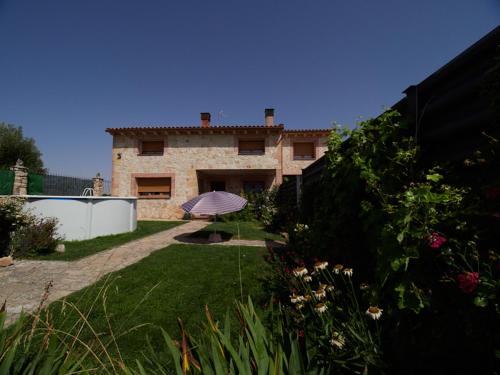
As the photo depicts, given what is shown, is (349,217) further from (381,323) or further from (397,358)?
(397,358)

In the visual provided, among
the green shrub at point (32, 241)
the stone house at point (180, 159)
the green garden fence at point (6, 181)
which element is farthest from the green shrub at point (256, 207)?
the green garden fence at point (6, 181)

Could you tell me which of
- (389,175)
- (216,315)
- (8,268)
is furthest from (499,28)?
(8,268)

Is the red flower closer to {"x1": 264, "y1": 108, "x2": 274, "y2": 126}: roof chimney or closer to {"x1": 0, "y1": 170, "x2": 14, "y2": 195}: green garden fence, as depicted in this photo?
{"x1": 264, "y1": 108, "x2": 274, "y2": 126}: roof chimney

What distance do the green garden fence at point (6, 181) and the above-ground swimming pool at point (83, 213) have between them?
8.69 metres

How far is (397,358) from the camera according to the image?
1.36 meters

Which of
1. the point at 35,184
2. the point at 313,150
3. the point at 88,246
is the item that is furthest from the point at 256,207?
the point at 35,184

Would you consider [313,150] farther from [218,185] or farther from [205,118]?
[205,118]

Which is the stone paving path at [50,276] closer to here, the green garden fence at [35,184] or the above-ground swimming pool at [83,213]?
the above-ground swimming pool at [83,213]

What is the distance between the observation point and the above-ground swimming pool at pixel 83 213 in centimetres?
673

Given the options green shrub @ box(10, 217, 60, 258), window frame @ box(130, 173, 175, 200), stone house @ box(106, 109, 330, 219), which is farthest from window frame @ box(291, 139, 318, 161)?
green shrub @ box(10, 217, 60, 258)

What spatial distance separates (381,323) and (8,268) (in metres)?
6.27

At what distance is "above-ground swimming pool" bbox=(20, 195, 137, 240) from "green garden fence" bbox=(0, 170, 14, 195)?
8.69 metres

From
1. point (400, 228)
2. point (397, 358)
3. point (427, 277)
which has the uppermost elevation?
point (400, 228)

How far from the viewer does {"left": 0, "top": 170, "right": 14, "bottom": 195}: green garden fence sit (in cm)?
1246
